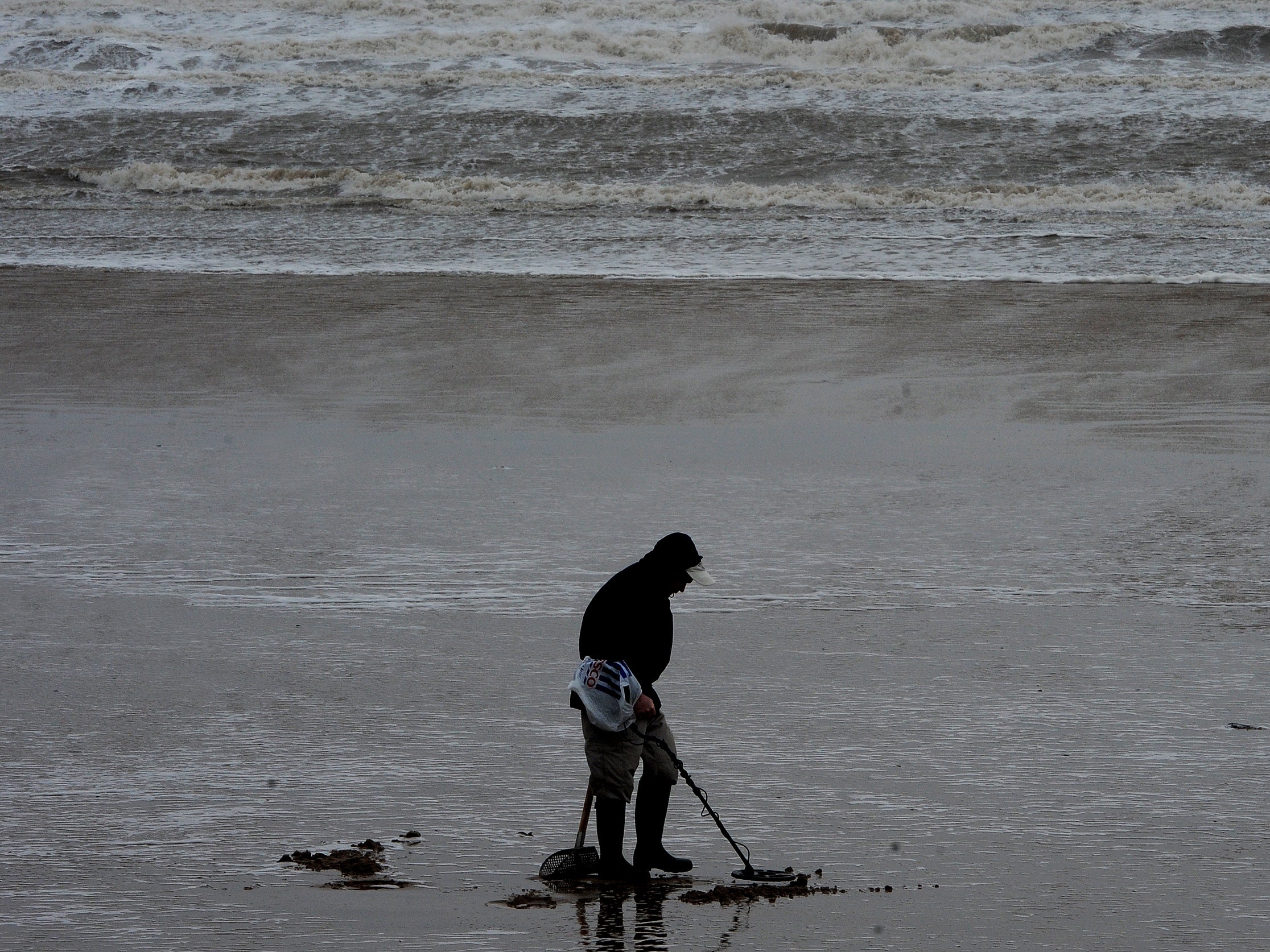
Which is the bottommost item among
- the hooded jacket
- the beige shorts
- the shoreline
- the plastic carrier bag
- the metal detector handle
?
the shoreline

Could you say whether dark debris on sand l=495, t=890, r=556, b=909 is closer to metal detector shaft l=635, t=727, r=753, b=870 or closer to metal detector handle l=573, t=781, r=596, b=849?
metal detector handle l=573, t=781, r=596, b=849

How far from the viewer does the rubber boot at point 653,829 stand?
5.00m

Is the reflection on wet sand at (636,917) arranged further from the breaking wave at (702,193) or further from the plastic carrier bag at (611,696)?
the breaking wave at (702,193)

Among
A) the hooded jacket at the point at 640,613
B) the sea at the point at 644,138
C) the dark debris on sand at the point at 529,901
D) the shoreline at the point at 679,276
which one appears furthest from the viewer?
the sea at the point at 644,138

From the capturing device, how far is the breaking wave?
2323cm

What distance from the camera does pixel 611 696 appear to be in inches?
197

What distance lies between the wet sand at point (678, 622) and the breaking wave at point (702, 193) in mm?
8770

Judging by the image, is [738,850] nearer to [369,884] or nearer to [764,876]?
[764,876]

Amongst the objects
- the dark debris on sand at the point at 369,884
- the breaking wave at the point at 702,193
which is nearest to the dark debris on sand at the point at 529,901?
the dark debris on sand at the point at 369,884

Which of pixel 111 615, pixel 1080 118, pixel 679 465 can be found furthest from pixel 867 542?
pixel 1080 118

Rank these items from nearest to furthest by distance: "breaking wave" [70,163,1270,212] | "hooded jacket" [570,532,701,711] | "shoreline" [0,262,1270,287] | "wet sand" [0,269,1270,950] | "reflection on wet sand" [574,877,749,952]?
"reflection on wet sand" [574,877,749,952], "wet sand" [0,269,1270,950], "hooded jacket" [570,532,701,711], "shoreline" [0,262,1270,287], "breaking wave" [70,163,1270,212]

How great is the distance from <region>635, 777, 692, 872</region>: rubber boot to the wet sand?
16cm

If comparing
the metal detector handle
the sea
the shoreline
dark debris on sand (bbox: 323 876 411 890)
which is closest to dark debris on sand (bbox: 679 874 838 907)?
the metal detector handle

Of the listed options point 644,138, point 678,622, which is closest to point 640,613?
point 678,622
